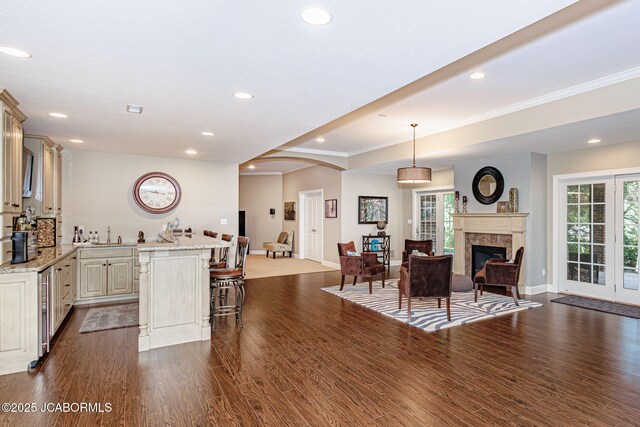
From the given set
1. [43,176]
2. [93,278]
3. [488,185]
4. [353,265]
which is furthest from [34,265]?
[488,185]

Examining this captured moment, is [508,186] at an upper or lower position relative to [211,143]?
lower

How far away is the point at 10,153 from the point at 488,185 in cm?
724

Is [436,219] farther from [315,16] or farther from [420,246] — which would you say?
[315,16]

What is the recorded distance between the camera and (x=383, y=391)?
2.75m

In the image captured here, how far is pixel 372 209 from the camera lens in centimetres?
929

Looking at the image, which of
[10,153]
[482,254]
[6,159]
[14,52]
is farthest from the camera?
[482,254]

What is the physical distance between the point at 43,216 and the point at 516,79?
6.12 metres

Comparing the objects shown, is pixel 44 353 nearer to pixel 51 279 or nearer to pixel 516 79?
pixel 51 279

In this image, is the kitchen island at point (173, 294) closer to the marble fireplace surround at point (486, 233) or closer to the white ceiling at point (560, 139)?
the white ceiling at point (560, 139)

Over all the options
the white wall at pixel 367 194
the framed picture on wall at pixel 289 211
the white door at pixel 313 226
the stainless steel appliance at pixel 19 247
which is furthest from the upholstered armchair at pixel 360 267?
the framed picture on wall at pixel 289 211

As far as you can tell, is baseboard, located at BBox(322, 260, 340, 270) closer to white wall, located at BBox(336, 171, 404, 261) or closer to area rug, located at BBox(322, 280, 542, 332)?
white wall, located at BBox(336, 171, 404, 261)

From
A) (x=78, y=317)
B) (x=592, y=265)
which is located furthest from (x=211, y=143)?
(x=592, y=265)

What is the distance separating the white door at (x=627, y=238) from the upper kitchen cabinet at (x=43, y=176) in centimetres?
850

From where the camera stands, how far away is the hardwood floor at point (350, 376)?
2422mm
